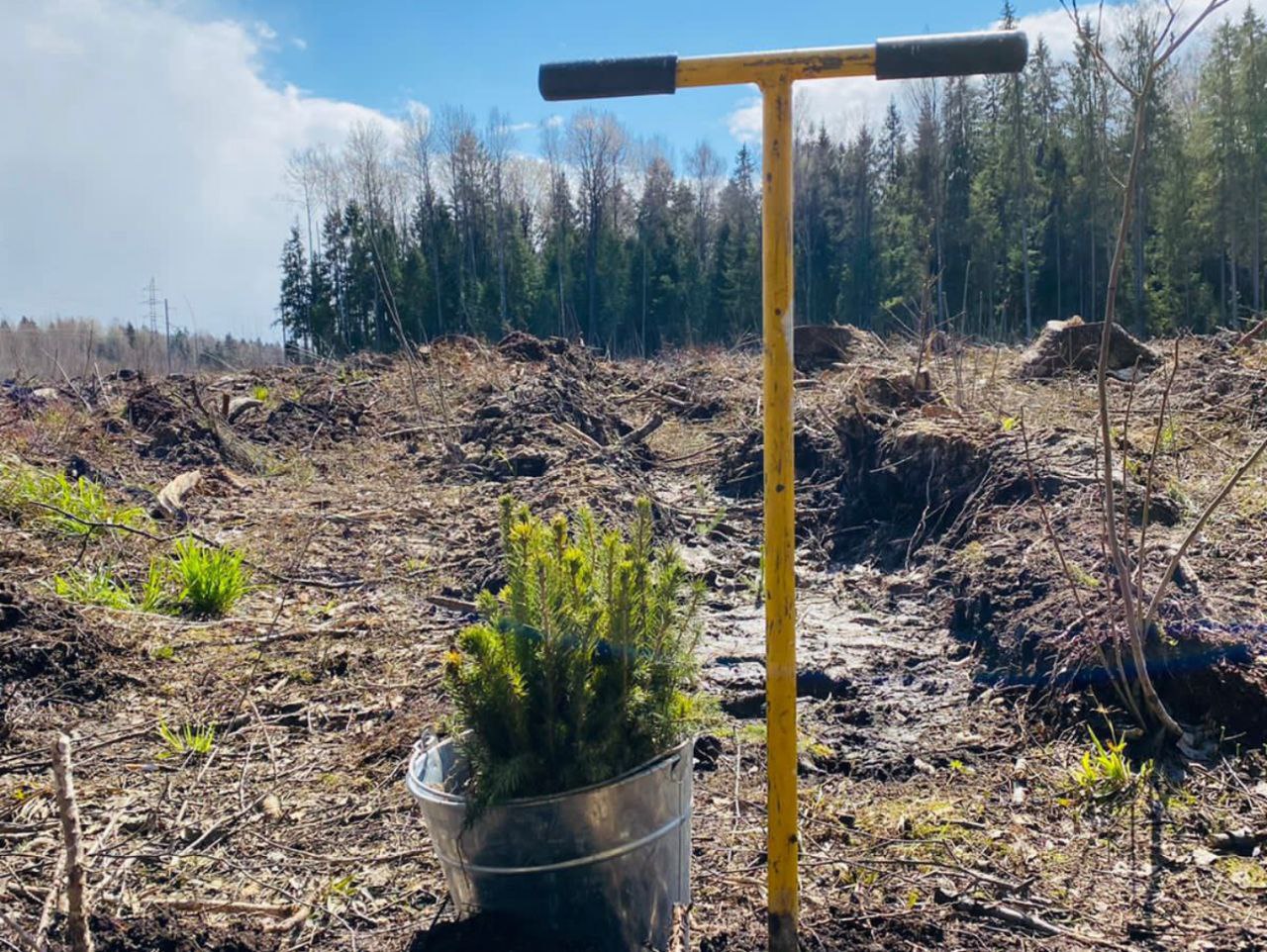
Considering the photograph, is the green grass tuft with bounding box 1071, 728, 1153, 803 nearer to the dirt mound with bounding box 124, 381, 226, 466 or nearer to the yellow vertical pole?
the yellow vertical pole

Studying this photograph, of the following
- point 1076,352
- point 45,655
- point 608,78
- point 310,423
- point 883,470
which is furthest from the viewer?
point 310,423

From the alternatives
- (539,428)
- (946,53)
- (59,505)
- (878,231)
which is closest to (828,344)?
(539,428)

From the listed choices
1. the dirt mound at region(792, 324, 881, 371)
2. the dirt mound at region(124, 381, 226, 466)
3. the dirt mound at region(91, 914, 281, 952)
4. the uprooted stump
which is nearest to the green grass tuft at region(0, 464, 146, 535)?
the dirt mound at region(124, 381, 226, 466)

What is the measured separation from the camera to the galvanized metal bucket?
5.94 ft

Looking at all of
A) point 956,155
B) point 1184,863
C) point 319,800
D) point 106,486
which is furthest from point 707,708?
point 956,155

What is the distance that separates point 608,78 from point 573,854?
4.80 feet

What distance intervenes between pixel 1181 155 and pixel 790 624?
38.0 metres

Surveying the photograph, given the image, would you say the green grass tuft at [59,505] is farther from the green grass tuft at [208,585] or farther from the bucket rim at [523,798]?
the bucket rim at [523,798]

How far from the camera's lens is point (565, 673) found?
1933mm

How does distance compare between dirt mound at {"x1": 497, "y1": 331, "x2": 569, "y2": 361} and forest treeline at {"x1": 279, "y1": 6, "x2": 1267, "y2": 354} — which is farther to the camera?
forest treeline at {"x1": 279, "y1": 6, "x2": 1267, "y2": 354}

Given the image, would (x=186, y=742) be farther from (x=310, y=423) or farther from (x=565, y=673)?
(x=310, y=423)

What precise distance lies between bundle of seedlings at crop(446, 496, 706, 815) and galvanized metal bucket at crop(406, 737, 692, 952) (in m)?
0.06

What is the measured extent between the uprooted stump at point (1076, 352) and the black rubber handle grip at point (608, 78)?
394 inches

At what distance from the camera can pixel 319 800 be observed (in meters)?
3.10
